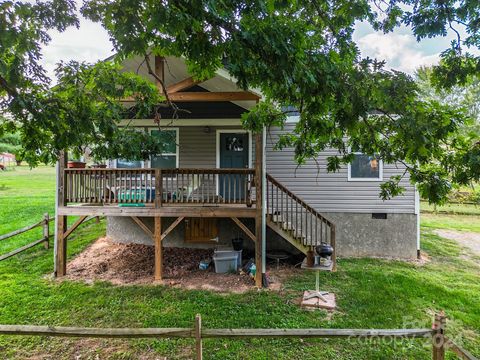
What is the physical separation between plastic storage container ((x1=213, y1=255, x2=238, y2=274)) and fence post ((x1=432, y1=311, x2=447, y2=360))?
16.6ft

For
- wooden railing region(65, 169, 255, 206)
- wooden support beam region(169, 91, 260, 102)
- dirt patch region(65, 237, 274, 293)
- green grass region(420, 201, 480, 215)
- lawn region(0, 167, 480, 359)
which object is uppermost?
wooden support beam region(169, 91, 260, 102)

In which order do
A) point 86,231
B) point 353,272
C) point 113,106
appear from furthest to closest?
point 86,231 < point 353,272 < point 113,106

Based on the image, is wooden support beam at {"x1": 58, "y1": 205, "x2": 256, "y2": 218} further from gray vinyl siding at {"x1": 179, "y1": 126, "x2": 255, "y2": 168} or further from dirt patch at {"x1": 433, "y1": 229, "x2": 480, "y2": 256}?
dirt patch at {"x1": 433, "y1": 229, "x2": 480, "y2": 256}

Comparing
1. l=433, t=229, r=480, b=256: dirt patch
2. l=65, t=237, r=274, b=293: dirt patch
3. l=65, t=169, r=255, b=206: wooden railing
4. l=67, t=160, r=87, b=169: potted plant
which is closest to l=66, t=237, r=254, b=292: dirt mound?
l=65, t=237, r=274, b=293: dirt patch

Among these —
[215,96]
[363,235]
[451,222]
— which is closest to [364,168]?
[363,235]

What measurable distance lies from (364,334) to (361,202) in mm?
6530

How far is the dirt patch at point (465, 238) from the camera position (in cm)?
1081

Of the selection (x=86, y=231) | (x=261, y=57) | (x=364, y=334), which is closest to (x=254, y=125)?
(x=261, y=57)

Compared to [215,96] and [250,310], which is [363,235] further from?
[215,96]

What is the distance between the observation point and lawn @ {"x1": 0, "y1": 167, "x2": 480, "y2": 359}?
15.1ft

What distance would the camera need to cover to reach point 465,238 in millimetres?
12234

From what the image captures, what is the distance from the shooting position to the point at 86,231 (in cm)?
1210

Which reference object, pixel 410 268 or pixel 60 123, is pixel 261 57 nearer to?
pixel 60 123

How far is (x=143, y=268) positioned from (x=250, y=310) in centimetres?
348
